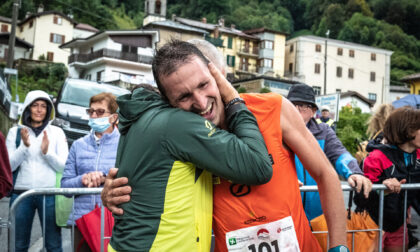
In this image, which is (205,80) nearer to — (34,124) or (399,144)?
(399,144)

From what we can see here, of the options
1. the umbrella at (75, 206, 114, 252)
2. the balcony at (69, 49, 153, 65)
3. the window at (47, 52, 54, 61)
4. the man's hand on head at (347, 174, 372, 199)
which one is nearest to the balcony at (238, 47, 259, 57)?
the balcony at (69, 49, 153, 65)

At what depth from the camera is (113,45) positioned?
55594mm

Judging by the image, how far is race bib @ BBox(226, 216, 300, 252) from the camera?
86.8 inches

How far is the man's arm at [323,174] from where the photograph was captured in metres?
2.27

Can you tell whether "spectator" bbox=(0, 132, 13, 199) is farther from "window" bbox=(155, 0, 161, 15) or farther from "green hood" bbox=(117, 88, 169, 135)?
"window" bbox=(155, 0, 161, 15)

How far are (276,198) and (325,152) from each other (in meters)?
2.67

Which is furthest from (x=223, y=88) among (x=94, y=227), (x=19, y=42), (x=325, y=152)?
(x=19, y=42)

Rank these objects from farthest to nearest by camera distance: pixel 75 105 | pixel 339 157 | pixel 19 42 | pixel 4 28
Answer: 1. pixel 4 28
2. pixel 19 42
3. pixel 75 105
4. pixel 339 157

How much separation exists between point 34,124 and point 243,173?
4341 millimetres

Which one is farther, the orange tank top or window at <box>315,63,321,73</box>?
window at <box>315,63,321,73</box>

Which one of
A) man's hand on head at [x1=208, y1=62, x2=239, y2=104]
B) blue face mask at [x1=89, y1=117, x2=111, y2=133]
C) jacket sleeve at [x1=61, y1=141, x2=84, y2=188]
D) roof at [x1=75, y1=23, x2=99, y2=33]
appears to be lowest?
jacket sleeve at [x1=61, y1=141, x2=84, y2=188]

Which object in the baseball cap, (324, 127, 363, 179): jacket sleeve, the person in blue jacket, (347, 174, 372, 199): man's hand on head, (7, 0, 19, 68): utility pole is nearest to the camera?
(347, 174, 372, 199): man's hand on head

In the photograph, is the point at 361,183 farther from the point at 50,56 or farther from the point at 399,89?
the point at 399,89

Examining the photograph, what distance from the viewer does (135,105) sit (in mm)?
2154
